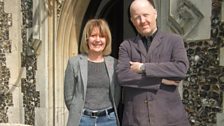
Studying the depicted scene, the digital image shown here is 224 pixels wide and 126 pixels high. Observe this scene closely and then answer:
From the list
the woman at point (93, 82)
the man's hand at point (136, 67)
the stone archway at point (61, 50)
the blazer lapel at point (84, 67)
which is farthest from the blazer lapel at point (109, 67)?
the stone archway at point (61, 50)

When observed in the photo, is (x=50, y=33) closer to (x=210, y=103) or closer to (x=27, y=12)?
(x=27, y=12)

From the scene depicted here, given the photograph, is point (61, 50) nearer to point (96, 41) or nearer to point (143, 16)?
point (96, 41)

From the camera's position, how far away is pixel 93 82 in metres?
→ 2.39

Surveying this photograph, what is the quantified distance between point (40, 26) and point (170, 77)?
13.6 feet

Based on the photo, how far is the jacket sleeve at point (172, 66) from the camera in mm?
2096

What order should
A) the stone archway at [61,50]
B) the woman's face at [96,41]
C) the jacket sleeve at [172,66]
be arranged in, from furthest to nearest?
the stone archway at [61,50], the woman's face at [96,41], the jacket sleeve at [172,66]

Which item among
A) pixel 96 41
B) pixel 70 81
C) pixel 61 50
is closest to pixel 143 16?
pixel 96 41

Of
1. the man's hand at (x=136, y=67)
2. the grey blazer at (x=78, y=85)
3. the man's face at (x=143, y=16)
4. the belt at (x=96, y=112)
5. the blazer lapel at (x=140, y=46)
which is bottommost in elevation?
the belt at (x=96, y=112)

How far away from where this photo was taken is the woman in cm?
238

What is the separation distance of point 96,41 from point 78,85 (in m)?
0.27

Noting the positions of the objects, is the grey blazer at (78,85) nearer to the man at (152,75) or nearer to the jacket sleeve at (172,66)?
the man at (152,75)

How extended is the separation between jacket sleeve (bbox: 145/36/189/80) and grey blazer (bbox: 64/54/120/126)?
36 cm

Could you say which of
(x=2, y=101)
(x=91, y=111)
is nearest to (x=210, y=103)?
(x=91, y=111)

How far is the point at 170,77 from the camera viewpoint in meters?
2.12
